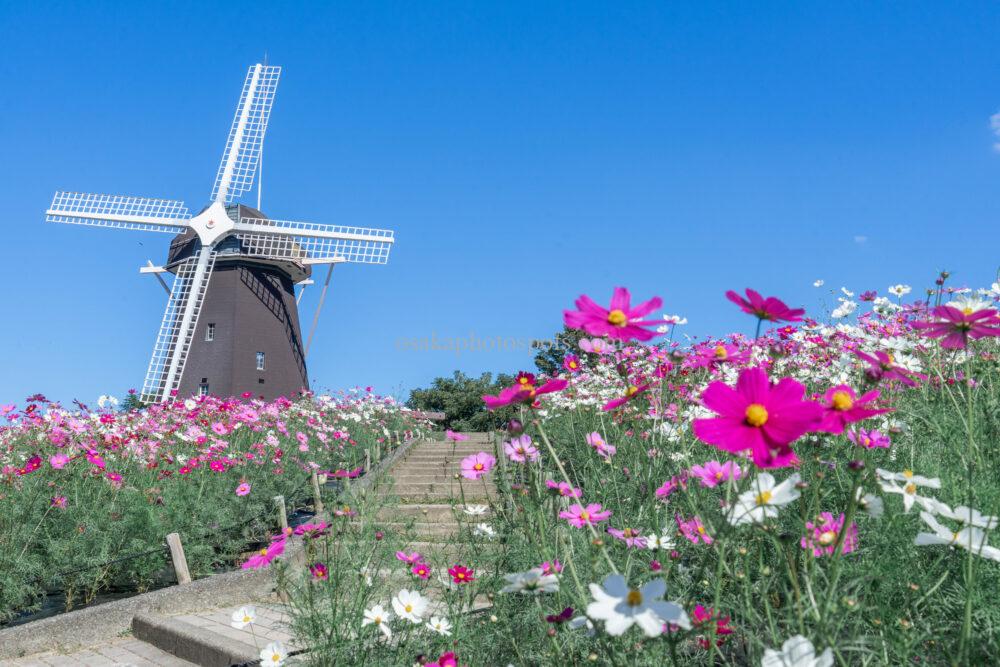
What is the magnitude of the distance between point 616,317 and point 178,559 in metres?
5.32

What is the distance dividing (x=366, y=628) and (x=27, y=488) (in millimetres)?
4282

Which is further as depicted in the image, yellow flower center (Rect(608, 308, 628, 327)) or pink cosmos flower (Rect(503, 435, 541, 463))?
pink cosmos flower (Rect(503, 435, 541, 463))

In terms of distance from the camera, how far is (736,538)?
165 centimetres

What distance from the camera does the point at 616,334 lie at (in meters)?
1.26

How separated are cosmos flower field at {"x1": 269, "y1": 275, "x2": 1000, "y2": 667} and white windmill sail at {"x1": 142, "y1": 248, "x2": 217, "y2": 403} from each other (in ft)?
55.2

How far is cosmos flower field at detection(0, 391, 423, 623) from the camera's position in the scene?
518 centimetres

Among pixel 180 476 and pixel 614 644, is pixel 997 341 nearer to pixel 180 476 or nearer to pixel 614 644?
pixel 614 644

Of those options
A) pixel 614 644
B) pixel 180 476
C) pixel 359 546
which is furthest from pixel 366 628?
pixel 180 476

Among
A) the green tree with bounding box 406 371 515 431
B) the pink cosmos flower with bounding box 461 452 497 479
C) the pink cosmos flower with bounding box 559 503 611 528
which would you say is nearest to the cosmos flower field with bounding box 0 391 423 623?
the pink cosmos flower with bounding box 461 452 497 479

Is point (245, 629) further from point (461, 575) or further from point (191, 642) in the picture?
point (461, 575)

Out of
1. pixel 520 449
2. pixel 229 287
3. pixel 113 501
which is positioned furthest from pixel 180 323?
pixel 520 449

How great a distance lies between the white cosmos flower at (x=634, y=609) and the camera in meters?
0.97

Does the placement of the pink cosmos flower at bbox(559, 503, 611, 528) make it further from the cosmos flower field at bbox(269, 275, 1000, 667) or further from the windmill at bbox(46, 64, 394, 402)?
Answer: the windmill at bbox(46, 64, 394, 402)

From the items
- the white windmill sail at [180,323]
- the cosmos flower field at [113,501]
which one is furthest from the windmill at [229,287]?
the cosmos flower field at [113,501]
